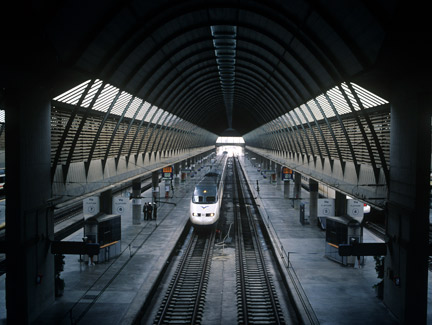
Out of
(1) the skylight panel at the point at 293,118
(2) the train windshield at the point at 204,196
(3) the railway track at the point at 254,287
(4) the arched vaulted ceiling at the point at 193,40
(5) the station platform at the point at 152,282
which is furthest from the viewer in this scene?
(1) the skylight panel at the point at 293,118

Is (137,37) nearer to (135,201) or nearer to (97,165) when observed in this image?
(97,165)

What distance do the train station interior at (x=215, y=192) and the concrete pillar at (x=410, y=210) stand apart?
0.16ft

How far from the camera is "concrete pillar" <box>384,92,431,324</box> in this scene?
39.0 ft

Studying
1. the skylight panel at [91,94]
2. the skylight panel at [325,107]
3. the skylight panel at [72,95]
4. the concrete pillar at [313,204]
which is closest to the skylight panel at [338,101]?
the skylight panel at [325,107]

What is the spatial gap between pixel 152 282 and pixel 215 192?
11.9 meters

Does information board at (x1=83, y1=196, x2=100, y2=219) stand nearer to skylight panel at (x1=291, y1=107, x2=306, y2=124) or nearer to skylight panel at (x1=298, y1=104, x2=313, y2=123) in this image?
skylight panel at (x1=298, y1=104, x2=313, y2=123)

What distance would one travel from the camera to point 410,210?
12281 mm

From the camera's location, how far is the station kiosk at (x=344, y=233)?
18.9 metres

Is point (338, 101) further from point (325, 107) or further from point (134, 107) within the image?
point (134, 107)

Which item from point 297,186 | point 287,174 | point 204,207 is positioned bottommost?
point 204,207

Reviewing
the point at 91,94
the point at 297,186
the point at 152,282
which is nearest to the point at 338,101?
the point at 91,94

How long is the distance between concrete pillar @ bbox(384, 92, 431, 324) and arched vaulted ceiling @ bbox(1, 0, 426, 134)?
2.31m

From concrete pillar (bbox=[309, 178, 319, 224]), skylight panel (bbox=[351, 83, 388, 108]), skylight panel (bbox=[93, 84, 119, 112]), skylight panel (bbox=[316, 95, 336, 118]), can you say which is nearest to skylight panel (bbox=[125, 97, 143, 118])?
skylight panel (bbox=[93, 84, 119, 112])

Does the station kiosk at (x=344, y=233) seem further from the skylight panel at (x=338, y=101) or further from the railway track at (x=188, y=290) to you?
the railway track at (x=188, y=290)
